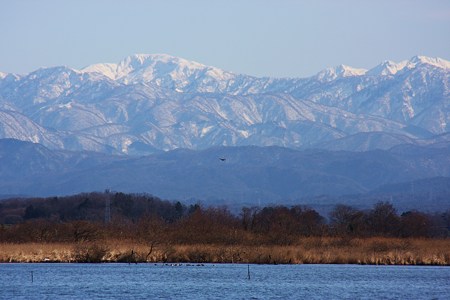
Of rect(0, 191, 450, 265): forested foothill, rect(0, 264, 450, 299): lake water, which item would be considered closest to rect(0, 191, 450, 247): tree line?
rect(0, 191, 450, 265): forested foothill

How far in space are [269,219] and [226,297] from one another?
41303 mm

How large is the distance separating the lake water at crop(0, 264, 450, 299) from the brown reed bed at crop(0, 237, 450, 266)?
624mm

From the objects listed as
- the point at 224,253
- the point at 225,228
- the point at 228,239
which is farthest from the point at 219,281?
the point at 225,228

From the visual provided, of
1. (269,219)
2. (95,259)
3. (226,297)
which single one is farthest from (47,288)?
(269,219)

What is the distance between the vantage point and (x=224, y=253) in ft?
273

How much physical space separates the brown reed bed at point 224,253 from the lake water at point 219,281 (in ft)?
2.05

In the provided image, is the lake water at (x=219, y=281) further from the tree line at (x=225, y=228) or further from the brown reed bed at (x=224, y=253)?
the tree line at (x=225, y=228)

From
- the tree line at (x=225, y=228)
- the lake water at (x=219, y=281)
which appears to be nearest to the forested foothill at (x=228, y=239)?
the tree line at (x=225, y=228)

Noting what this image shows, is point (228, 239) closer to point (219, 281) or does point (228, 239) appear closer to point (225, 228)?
point (225, 228)

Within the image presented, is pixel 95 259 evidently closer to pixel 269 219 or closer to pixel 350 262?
pixel 350 262

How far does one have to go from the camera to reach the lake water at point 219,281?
62.7m

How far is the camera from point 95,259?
79688mm

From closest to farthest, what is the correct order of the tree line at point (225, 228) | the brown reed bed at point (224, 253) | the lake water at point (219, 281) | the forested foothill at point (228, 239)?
the lake water at point (219, 281) → the brown reed bed at point (224, 253) → the forested foothill at point (228, 239) → the tree line at point (225, 228)

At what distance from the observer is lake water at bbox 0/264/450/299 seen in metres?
62.7
